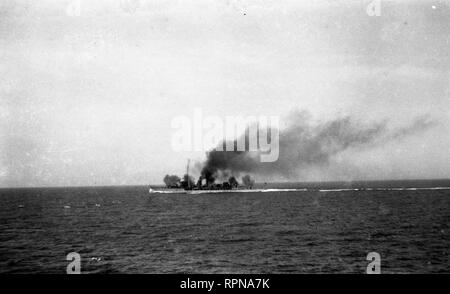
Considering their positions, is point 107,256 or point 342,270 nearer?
point 342,270

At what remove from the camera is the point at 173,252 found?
122 feet

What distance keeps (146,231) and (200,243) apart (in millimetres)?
14187

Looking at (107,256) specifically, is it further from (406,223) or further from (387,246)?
(406,223)

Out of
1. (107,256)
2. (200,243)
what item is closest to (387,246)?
(200,243)
